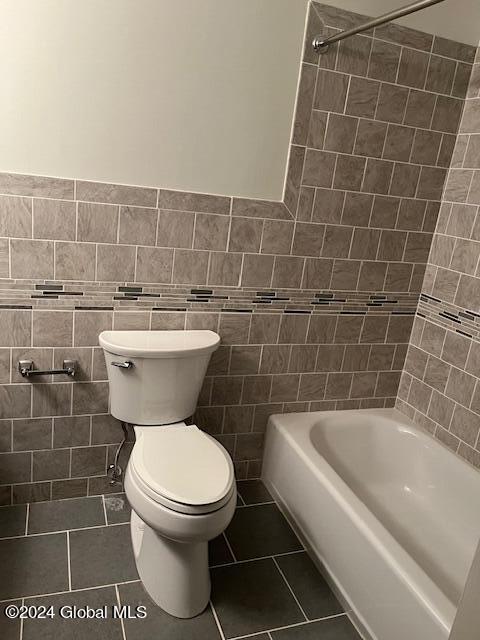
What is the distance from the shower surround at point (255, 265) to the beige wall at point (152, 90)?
74mm

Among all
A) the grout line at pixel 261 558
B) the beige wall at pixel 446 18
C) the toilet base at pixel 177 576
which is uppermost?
the beige wall at pixel 446 18

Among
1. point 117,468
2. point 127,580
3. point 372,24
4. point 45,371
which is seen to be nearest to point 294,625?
point 127,580

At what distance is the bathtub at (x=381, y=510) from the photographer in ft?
→ 5.16

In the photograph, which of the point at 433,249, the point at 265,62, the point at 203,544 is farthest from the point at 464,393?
the point at 265,62

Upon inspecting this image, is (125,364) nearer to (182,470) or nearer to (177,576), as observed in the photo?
(182,470)

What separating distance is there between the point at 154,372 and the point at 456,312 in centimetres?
136

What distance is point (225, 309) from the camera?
7.30 feet

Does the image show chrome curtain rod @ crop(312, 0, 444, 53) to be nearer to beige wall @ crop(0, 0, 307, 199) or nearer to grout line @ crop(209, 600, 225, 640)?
beige wall @ crop(0, 0, 307, 199)

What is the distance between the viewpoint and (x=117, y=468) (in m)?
2.23

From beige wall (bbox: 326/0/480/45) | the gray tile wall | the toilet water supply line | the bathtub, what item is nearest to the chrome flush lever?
the toilet water supply line

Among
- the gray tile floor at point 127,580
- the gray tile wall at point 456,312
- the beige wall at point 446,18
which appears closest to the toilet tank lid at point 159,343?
the gray tile floor at point 127,580

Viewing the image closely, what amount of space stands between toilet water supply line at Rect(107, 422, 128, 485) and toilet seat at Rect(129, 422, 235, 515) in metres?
0.20

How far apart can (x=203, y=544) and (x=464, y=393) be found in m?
1.29

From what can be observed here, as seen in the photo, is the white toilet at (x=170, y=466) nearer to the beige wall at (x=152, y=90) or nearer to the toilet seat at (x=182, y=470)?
the toilet seat at (x=182, y=470)
